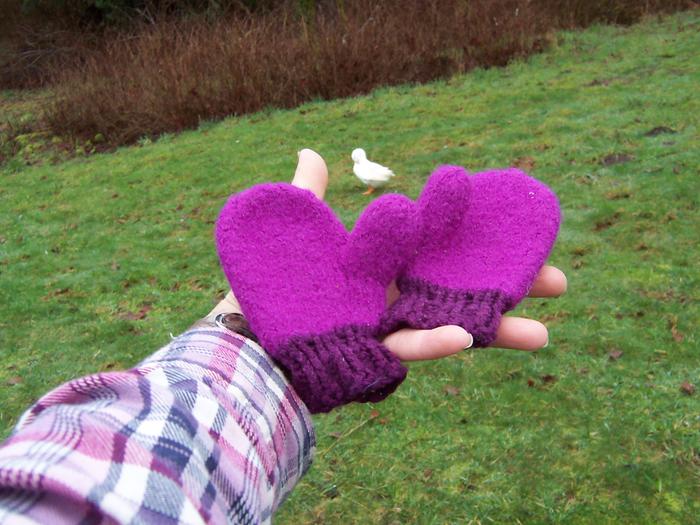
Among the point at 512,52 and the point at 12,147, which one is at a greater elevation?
the point at 512,52

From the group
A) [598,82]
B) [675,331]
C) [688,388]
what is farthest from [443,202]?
[598,82]

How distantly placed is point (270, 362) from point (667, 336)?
2.14 metres

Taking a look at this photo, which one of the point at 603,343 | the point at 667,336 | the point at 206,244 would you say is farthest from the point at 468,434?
the point at 206,244

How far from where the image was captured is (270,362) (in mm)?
1124

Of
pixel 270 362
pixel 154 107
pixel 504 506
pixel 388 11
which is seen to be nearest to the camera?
pixel 270 362

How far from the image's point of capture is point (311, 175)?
1.49 metres

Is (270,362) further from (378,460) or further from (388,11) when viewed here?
(388,11)

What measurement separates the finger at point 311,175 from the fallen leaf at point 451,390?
137 centimetres

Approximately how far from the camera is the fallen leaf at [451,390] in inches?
105

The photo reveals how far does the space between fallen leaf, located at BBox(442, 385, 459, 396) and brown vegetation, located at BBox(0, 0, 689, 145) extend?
17.5ft

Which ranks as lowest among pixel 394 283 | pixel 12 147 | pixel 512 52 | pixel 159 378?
pixel 12 147

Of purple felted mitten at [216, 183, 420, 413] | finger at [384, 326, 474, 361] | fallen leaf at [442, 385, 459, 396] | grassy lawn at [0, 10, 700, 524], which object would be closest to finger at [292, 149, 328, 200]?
purple felted mitten at [216, 183, 420, 413]

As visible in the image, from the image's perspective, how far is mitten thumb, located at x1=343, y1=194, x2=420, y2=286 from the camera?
4.24 feet

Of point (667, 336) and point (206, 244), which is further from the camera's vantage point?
point (206, 244)
